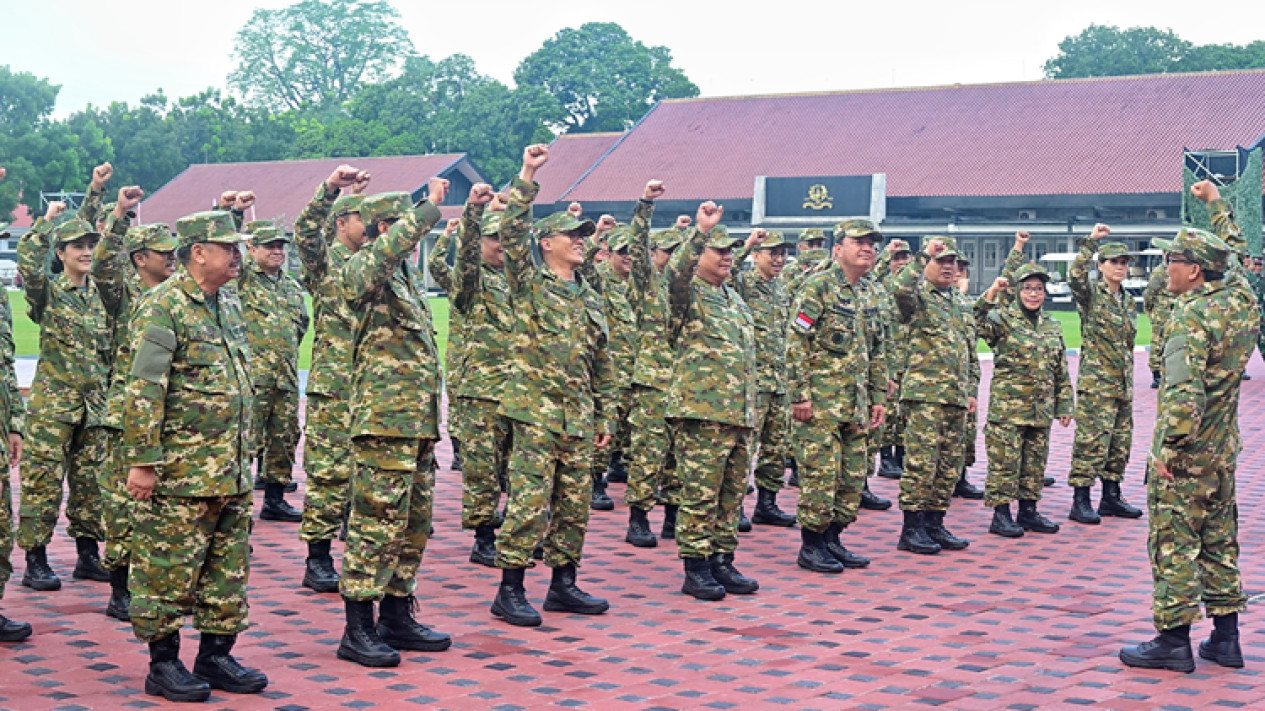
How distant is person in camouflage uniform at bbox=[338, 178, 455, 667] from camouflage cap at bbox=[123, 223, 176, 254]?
2.66ft

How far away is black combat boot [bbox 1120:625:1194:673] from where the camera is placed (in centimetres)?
603

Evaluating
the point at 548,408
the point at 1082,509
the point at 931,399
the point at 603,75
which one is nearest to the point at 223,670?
the point at 548,408

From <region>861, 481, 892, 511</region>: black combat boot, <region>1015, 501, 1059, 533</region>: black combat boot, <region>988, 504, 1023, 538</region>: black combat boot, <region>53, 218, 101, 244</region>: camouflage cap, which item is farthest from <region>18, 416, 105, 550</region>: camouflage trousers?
<region>1015, 501, 1059, 533</region>: black combat boot

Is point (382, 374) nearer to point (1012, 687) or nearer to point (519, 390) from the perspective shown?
point (519, 390)

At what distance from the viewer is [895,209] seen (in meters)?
44.1

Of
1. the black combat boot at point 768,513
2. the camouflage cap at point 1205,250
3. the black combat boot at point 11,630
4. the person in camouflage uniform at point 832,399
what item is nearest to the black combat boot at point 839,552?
the person in camouflage uniform at point 832,399

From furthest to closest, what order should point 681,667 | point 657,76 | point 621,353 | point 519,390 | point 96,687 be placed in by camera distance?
point 657,76, point 621,353, point 519,390, point 681,667, point 96,687

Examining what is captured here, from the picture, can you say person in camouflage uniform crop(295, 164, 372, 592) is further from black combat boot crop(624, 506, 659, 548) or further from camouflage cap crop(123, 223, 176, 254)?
black combat boot crop(624, 506, 659, 548)

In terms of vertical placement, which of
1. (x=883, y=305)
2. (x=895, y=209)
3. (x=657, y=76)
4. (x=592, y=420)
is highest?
(x=657, y=76)

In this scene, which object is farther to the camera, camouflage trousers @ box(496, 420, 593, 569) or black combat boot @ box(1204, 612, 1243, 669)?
camouflage trousers @ box(496, 420, 593, 569)

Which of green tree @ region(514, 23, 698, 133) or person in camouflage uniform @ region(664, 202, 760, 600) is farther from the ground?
green tree @ region(514, 23, 698, 133)

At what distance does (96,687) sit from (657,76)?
64200 mm

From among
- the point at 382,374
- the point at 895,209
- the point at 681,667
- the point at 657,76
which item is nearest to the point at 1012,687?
the point at 681,667

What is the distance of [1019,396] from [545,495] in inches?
150
